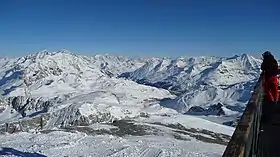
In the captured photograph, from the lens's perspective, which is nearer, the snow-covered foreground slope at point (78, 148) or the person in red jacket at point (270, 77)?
the person in red jacket at point (270, 77)

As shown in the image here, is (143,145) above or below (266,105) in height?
below

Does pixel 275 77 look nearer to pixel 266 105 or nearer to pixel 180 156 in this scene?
pixel 266 105

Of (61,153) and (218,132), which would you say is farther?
(218,132)

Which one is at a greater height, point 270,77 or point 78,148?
point 270,77

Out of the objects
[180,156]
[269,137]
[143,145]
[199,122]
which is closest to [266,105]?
[269,137]

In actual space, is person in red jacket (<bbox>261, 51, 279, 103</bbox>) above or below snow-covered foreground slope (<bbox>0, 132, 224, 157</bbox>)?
above

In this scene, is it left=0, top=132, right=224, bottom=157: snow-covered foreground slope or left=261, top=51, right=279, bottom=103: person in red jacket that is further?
left=0, top=132, right=224, bottom=157: snow-covered foreground slope

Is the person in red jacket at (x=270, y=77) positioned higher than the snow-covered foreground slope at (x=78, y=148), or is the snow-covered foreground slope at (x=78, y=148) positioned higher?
the person in red jacket at (x=270, y=77)

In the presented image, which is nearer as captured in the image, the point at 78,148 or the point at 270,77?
the point at 270,77
